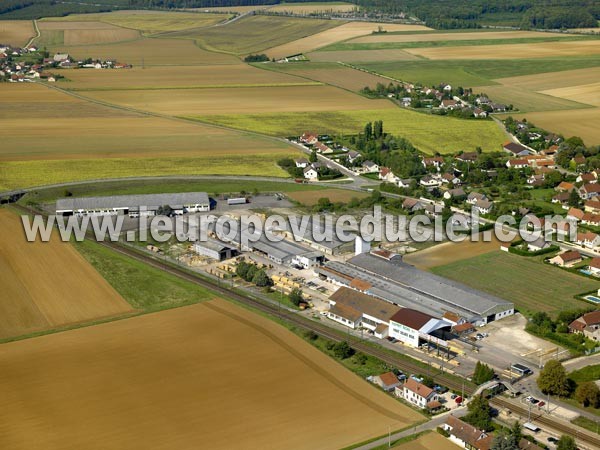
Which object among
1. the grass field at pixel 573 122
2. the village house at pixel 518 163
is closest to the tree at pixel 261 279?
the village house at pixel 518 163

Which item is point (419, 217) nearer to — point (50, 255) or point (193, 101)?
point (50, 255)

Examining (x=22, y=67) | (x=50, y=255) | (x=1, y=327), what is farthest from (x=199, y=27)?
(x=1, y=327)

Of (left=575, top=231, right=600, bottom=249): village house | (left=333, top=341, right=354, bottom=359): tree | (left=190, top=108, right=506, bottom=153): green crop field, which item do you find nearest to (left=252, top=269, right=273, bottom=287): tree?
(left=333, top=341, right=354, bottom=359): tree

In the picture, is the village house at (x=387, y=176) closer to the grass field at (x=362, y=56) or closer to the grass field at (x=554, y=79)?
the grass field at (x=554, y=79)

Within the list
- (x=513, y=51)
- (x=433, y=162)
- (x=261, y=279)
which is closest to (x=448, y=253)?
(x=261, y=279)

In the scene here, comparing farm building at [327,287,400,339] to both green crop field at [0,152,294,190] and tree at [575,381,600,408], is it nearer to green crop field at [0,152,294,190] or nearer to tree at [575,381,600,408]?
tree at [575,381,600,408]

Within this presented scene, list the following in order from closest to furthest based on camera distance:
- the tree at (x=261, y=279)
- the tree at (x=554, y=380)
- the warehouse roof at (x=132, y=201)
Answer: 1. the tree at (x=554, y=380)
2. the tree at (x=261, y=279)
3. the warehouse roof at (x=132, y=201)
